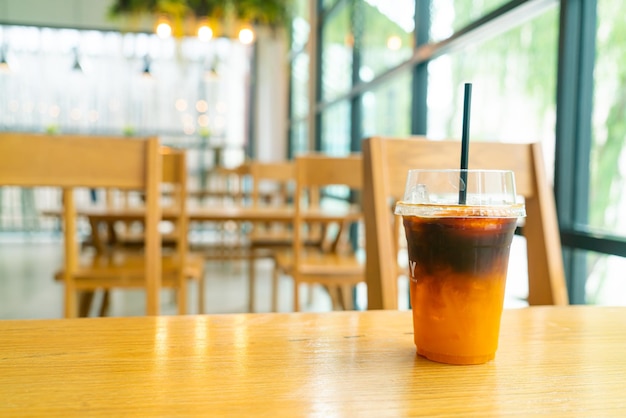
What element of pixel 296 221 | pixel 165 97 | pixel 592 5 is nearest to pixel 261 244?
pixel 296 221

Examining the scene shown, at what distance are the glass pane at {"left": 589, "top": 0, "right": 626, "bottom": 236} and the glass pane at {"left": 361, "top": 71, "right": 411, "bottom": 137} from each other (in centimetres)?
167

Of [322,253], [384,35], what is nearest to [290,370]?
[322,253]

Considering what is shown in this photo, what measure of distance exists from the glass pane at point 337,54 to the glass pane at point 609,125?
318 cm

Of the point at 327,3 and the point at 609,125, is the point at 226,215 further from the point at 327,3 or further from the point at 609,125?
the point at 327,3

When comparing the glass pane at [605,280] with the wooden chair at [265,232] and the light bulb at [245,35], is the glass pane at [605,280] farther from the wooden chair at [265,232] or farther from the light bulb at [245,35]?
the light bulb at [245,35]

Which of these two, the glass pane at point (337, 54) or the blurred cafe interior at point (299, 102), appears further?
the glass pane at point (337, 54)

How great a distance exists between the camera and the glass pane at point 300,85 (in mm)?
6867

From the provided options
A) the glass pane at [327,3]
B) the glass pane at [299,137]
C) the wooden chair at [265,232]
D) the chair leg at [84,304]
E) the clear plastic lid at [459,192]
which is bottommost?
the chair leg at [84,304]

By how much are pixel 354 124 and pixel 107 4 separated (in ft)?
15.9

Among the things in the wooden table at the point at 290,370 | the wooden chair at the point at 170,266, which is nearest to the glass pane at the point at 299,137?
the wooden chair at the point at 170,266

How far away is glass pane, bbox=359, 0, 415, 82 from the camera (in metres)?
3.65

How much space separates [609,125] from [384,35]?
2.51m

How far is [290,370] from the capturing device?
0.44 meters

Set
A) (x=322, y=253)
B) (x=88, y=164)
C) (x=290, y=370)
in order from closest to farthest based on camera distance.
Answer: (x=290, y=370) → (x=88, y=164) → (x=322, y=253)
